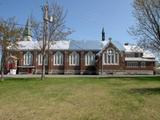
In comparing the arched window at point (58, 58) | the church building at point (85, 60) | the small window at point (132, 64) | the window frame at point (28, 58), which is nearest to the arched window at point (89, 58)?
the church building at point (85, 60)

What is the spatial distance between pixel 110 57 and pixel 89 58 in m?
5.44

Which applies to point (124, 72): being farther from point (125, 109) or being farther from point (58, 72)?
point (125, 109)

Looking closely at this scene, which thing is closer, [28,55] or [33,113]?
[33,113]

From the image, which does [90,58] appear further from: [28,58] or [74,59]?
[28,58]

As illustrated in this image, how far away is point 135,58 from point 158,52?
3113 cm

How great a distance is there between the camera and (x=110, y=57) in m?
60.9

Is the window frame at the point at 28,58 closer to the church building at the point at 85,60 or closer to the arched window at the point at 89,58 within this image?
the church building at the point at 85,60

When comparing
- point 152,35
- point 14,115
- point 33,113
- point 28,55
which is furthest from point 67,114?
point 28,55

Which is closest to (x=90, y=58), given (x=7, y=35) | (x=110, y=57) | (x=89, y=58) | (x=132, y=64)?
(x=89, y=58)

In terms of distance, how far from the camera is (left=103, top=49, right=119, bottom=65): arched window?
→ 6084 cm

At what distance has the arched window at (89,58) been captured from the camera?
63.5m

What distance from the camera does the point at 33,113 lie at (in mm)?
9875

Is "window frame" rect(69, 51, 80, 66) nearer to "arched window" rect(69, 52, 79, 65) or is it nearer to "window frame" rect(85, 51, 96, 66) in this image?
"arched window" rect(69, 52, 79, 65)

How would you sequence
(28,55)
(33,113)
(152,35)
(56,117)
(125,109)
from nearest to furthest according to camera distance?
1. (56,117)
2. (33,113)
3. (125,109)
4. (152,35)
5. (28,55)
